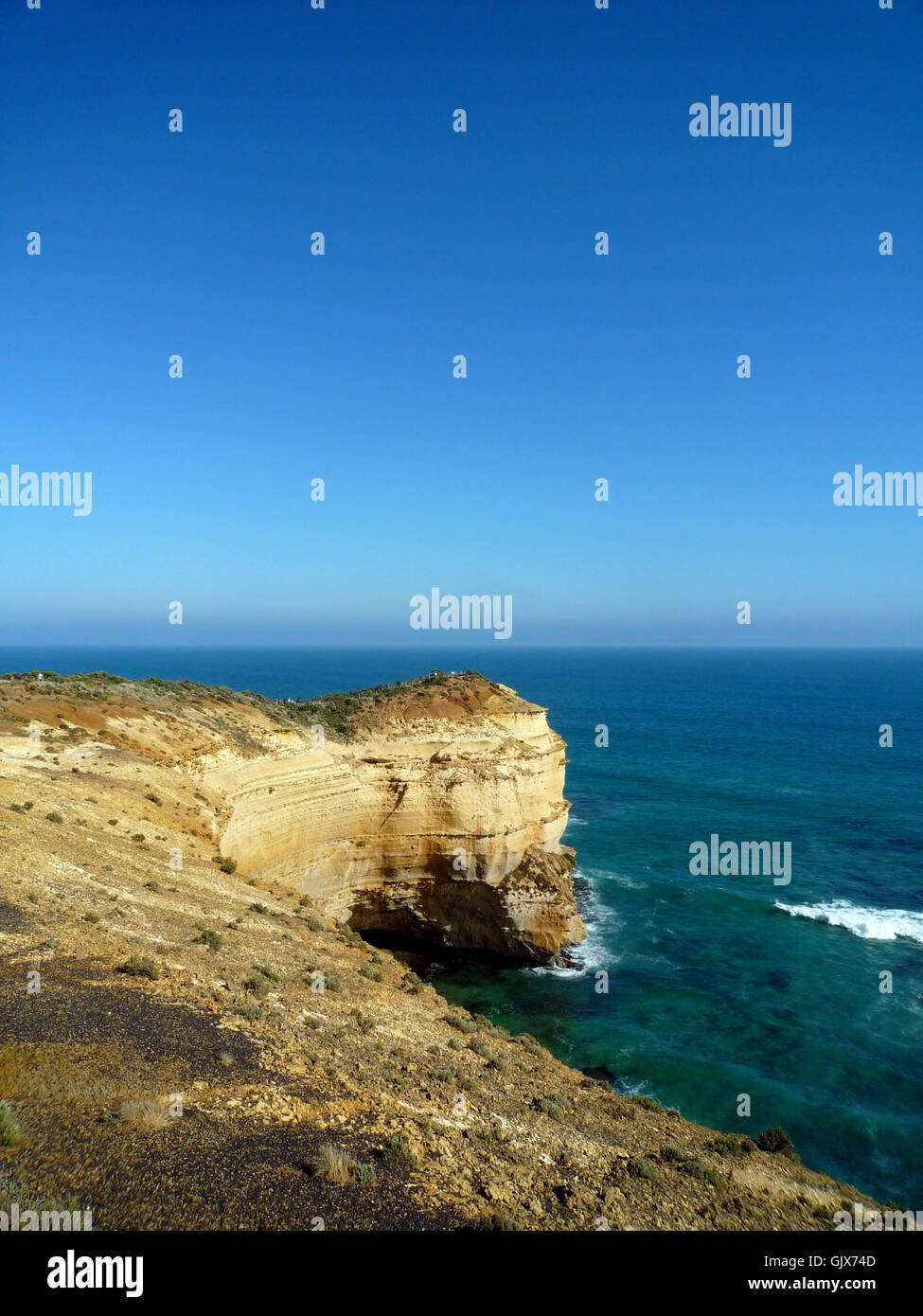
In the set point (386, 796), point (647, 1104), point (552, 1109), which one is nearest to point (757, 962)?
point (386, 796)

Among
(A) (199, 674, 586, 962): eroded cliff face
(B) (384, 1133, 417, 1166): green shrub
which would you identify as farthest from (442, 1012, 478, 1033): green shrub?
(A) (199, 674, 586, 962): eroded cliff face

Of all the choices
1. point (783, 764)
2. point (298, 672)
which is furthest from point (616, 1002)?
point (298, 672)

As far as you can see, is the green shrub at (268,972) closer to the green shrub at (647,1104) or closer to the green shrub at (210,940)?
the green shrub at (210,940)

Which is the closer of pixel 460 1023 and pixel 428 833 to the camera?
pixel 460 1023

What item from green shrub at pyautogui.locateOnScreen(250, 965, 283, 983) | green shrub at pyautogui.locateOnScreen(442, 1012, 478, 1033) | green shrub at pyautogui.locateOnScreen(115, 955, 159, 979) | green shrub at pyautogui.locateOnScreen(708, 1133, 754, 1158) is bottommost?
green shrub at pyautogui.locateOnScreen(708, 1133, 754, 1158)

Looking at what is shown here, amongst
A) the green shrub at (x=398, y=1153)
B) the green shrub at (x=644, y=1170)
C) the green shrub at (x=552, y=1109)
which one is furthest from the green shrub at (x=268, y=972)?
the green shrub at (x=644, y=1170)

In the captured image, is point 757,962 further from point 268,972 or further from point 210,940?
point 210,940

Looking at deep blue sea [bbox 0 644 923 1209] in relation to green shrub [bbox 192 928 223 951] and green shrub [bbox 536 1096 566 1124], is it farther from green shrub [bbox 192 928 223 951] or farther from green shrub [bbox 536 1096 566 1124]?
green shrub [bbox 192 928 223 951]
